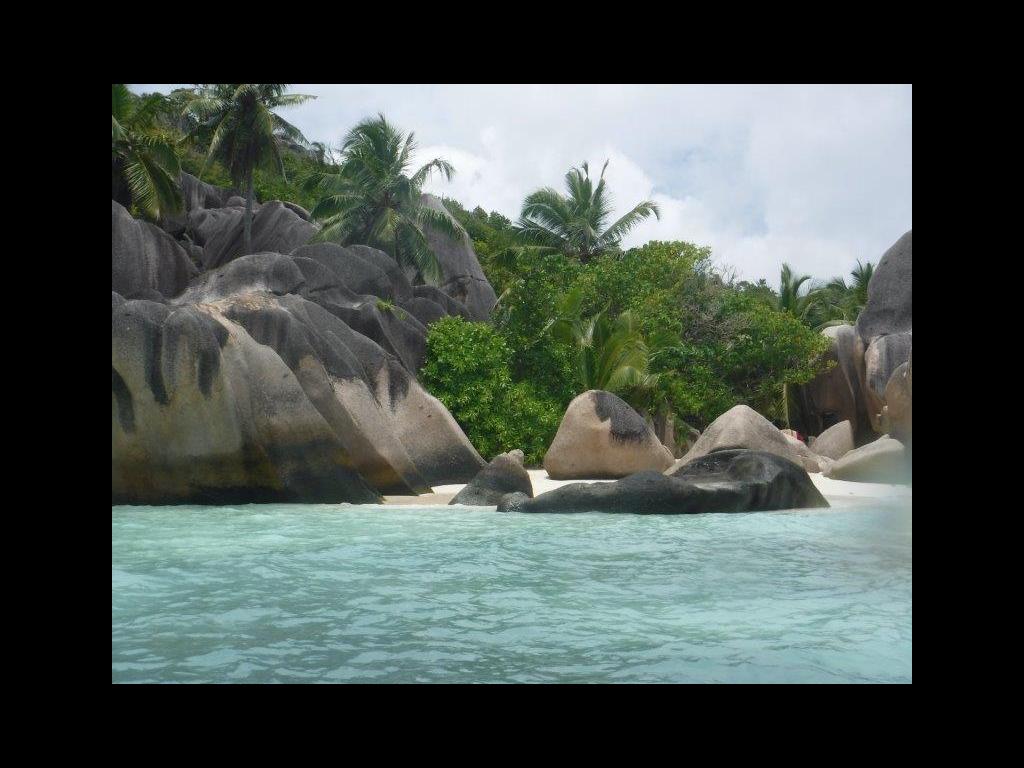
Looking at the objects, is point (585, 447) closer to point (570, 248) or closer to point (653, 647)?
point (653, 647)

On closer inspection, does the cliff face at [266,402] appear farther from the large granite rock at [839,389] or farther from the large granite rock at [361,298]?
the large granite rock at [839,389]

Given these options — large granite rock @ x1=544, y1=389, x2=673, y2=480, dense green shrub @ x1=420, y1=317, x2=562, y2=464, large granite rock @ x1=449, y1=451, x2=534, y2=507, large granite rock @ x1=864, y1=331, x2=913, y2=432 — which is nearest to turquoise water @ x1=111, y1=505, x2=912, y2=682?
large granite rock @ x1=449, y1=451, x2=534, y2=507

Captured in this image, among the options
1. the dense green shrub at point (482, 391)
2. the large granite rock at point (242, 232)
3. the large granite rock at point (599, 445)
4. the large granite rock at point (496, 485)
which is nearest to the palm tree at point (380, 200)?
the large granite rock at point (242, 232)

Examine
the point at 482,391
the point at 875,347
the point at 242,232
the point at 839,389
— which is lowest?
the point at 482,391

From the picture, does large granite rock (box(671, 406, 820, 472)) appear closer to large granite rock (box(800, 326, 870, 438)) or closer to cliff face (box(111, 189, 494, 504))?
cliff face (box(111, 189, 494, 504))

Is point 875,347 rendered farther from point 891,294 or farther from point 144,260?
point 144,260

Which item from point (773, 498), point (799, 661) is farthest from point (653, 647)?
point (773, 498)

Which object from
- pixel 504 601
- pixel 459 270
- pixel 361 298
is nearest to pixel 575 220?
pixel 459 270

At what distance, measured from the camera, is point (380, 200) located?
26.2 metres

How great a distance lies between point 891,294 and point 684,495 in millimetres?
13326

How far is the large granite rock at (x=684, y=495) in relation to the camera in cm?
1095

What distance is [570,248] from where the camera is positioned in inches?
1138

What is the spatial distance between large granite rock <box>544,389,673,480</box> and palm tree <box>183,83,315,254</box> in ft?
42.6

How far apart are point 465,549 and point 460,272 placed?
2161 centimetres
